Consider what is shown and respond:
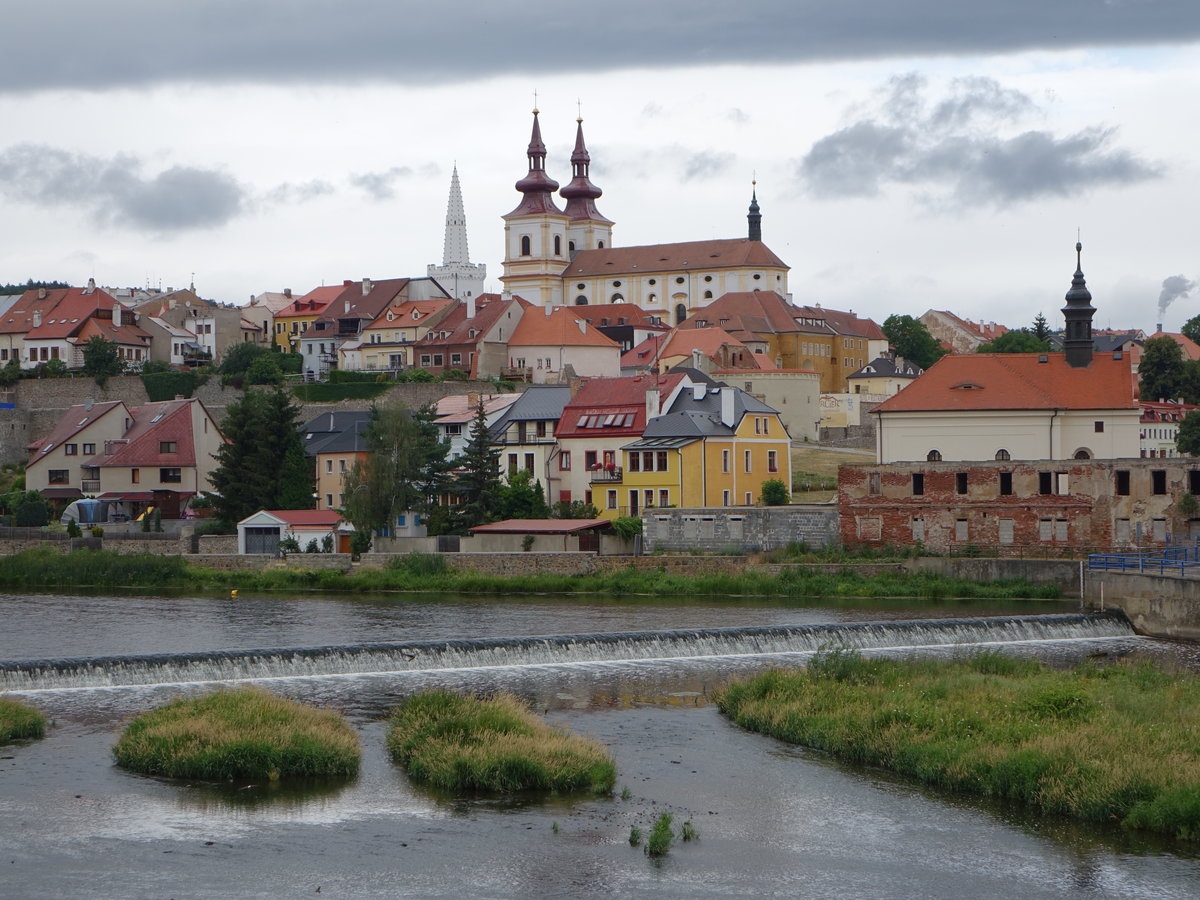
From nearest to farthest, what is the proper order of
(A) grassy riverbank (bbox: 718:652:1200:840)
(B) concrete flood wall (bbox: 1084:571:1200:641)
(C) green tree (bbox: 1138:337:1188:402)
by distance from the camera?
(A) grassy riverbank (bbox: 718:652:1200:840)
(B) concrete flood wall (bbox: 1084:571:1200:641)
(C) green tree (bbox: 1138:337:1188:402)

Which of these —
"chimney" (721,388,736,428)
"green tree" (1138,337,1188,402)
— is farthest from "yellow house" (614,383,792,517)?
"green tree" (1138,337,1188,402)

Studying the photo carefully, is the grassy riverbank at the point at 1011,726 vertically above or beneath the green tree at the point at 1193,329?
beneath

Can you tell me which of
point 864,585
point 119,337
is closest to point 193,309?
point 119,337

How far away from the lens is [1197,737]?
27.9 meters

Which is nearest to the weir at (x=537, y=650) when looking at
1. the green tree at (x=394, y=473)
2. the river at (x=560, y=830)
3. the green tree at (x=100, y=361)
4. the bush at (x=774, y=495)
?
the river at (x=560, y=830)

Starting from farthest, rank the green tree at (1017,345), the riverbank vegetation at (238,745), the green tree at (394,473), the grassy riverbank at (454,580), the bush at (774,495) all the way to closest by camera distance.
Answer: the green tree at (1017,345), the green tree at (394,473), the bush at (774,495), the grassy riverbank at (454,580), the riverbank vegetation at (238,745)

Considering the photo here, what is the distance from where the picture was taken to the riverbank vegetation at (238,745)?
2792 cm

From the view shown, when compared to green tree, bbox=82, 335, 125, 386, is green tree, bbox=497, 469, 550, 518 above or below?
below

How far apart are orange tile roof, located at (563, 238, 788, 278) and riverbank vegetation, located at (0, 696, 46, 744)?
115 m

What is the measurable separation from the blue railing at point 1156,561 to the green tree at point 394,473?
26.3 m

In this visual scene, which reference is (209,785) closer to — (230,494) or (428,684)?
(428,684)

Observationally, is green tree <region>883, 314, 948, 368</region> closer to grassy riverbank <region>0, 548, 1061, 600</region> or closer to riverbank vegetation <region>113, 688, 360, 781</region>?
grassy riverbank <region>0, 548, 1061, 600</region>

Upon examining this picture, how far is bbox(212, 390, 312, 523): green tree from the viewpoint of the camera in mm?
72438

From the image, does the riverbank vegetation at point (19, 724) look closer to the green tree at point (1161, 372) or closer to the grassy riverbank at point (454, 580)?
the grassy riverbank at point (454, 580)
